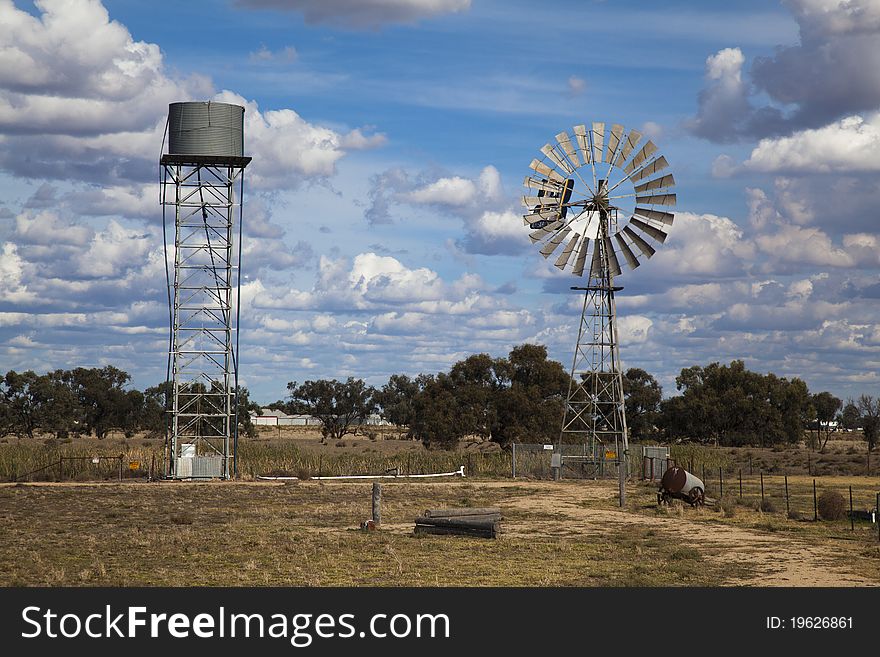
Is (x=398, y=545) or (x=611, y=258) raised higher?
(x=611, y=258)

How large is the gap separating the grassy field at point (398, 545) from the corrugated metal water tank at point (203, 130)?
1811 cm

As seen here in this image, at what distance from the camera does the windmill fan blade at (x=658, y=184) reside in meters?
53.8

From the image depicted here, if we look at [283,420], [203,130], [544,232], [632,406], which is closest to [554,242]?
[544,232]

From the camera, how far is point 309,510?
37406 millimetres

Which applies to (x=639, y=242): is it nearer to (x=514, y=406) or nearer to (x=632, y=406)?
(x=514, y=406)

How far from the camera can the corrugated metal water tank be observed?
54.1 m

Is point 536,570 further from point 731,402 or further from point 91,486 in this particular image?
point 731,402

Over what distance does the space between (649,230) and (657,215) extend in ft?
2.74

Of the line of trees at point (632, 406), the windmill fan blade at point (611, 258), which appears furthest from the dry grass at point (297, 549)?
the line of trees at point (632, 406)

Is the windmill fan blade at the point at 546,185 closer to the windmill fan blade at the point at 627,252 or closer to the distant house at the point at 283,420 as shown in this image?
the windmill fan blade at the point at 627,252

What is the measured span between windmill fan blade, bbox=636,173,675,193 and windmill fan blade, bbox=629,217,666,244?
1.47 m

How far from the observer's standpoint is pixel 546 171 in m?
55.1

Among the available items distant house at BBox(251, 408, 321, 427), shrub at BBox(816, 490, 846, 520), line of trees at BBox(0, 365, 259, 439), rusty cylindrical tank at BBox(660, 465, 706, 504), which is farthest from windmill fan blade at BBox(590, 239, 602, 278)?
distant house at BBox(251, 408, 321, 427)
